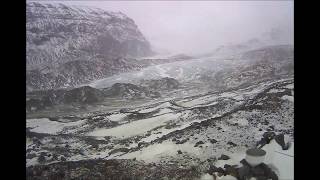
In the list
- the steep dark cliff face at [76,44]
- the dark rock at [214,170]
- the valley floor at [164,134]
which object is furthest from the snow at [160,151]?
the steep dark cliff face at [76,44]

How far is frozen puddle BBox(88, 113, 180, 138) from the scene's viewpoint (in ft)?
17.7

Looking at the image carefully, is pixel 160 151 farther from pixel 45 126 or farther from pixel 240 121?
pixel 45 126

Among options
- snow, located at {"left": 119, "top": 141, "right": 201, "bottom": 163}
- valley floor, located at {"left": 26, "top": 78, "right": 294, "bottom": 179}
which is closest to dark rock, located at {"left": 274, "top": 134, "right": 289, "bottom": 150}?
valley floor, located at {"left": 26, "top": 78, "right": 294, "bottom": 179}

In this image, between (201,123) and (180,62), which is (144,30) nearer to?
(180,62)

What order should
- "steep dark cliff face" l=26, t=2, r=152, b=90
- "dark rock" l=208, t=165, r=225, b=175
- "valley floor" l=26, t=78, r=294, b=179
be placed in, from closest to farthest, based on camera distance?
"dark rock" l=208, t=165, r=225, b=175
"valley floor" l=26, t=78, r=294, b=179
"steep dark cliff face" l=26, t=2, r=152, b=90

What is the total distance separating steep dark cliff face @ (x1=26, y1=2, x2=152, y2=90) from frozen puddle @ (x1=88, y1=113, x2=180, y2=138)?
2.67 feet

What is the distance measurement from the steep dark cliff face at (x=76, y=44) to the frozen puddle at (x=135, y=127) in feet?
2.67

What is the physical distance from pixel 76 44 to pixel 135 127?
1.49m

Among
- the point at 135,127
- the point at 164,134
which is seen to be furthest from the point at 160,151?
the point at 135,127

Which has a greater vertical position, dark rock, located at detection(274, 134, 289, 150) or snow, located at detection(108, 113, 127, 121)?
snow, located at detection(108, 113, 127, 121)

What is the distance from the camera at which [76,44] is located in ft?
18.7

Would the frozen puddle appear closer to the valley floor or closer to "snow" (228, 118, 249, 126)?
the valley floor
